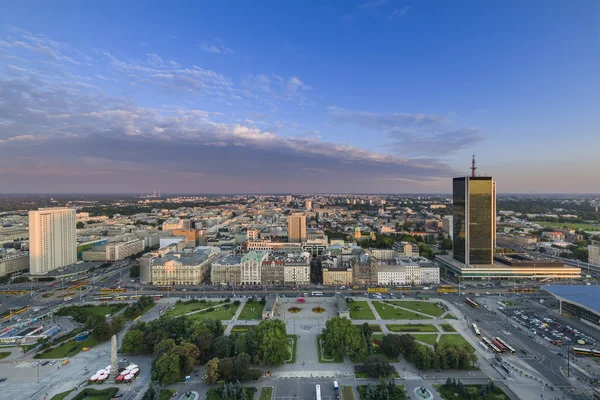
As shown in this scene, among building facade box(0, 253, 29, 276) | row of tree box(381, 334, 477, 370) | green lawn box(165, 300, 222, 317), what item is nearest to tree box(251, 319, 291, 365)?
row of tree box(381, 334, 477, 370)

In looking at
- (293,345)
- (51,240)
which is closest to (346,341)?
(293,345)

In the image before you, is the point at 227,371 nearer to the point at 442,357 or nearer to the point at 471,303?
the point at 442,357

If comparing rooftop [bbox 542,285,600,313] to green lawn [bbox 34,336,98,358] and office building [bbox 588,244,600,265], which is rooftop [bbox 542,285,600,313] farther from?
green lawn [bbox 34,336,98,358]

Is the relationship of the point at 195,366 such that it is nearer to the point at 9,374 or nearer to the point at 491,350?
the point at 9,374

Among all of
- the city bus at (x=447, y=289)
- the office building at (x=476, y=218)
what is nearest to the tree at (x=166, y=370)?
the city bus at (x=447, y=289)

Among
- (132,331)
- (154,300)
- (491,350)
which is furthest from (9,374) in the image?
(491,350)

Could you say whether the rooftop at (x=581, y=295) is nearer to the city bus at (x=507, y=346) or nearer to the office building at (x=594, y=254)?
the city bus at (x=507, y=346)

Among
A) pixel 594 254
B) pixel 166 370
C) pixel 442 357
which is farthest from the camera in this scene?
pixel 594 254
